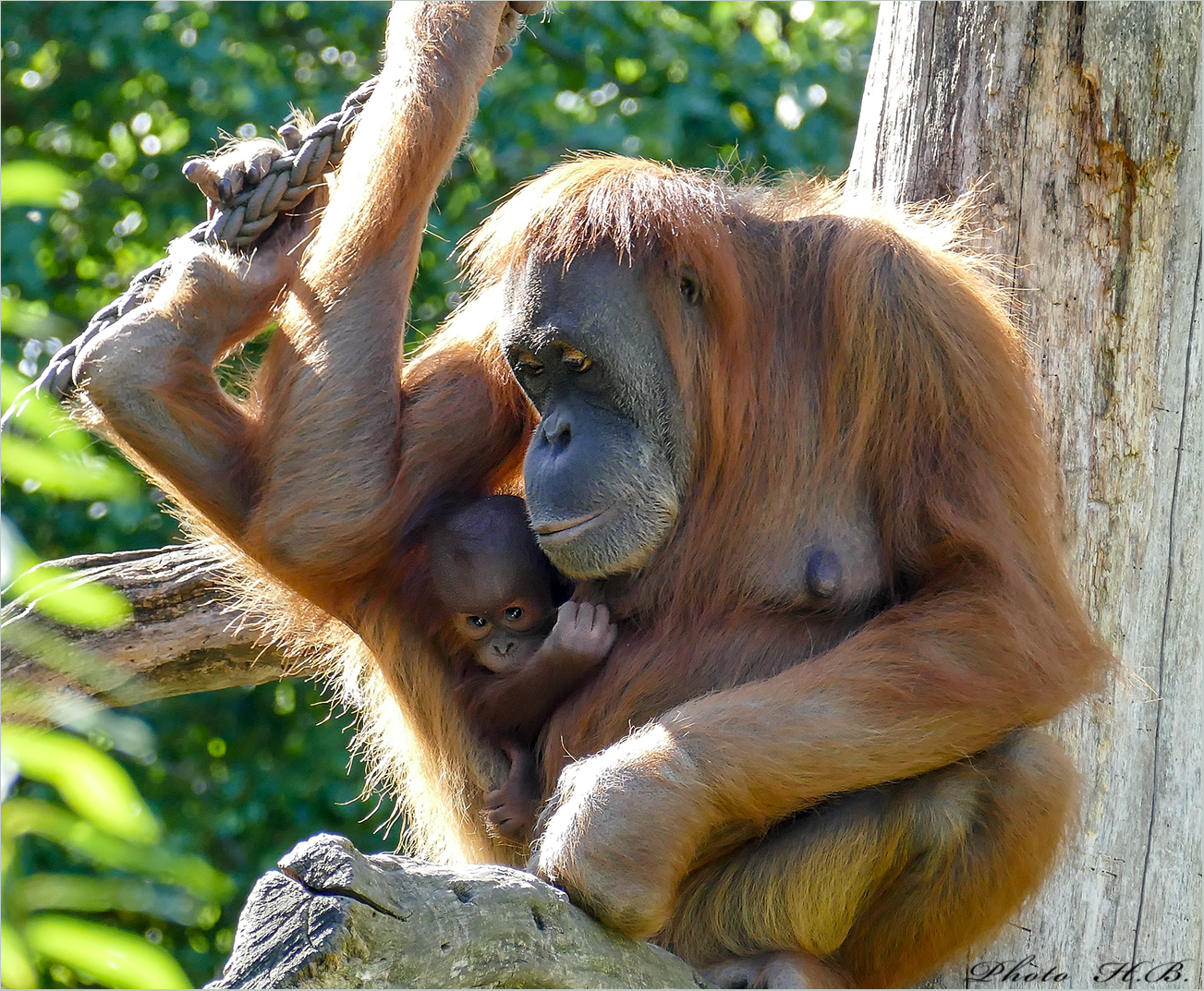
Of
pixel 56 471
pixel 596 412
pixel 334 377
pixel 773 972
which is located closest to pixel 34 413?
pixel 56 471

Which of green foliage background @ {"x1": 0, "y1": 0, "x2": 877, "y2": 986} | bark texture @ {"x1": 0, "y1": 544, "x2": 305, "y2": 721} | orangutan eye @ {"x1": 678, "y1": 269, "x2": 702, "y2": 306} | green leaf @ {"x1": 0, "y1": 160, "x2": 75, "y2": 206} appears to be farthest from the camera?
green foliage background @ {"x1": 0, "y1": 0, "x2": 877, "y2": 986}

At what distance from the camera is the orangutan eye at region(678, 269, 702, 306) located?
Answer: 2.75 meters

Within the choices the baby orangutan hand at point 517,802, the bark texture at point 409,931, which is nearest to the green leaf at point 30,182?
the bark texture at point 409,931

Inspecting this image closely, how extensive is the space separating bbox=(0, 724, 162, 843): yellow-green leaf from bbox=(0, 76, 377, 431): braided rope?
1663mm

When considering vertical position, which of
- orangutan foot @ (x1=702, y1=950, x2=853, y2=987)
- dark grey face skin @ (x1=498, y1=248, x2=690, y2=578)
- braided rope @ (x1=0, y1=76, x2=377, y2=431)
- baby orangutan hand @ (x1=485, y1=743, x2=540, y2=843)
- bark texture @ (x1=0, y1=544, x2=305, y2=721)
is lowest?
orangutan foot @ (x1=702, y1=950, x2=853, y2=987)

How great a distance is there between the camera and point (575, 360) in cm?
267

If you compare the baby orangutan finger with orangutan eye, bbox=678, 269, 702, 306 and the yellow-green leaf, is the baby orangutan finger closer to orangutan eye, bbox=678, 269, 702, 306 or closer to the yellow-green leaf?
orangutan eye, bbox=678, 269, 702, 306

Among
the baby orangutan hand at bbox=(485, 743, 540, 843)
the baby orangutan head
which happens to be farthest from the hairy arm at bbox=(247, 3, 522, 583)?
the baby orangutan hand at bbox=(485, 743, 540, 843)

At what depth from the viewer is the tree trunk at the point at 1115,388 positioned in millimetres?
3049

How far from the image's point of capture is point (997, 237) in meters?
3.24

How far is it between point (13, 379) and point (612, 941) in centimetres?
126

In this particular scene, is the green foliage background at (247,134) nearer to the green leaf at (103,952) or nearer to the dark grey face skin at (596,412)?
the dark grey face skin at (596,412)

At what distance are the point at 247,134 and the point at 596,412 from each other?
4238 millimetres

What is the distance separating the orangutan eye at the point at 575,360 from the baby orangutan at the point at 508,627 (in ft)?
1.60
